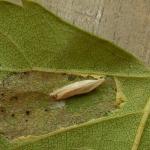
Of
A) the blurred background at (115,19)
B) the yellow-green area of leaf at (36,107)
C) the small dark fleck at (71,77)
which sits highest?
the blurred background at (115,19)

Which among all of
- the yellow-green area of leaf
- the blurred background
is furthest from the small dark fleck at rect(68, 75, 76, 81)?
the blurred background

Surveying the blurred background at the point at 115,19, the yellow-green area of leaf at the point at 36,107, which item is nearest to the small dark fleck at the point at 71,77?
the yellow-green area of leaf at the point at 36,107

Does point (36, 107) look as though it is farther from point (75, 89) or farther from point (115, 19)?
point (115, 19)

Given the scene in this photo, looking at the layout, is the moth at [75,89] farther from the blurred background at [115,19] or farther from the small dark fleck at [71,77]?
the blurred background at [115,19]

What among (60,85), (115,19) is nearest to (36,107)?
(60,85)

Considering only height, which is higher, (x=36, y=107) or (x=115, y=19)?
(x=115, y=19)

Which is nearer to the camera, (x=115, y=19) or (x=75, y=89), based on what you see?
(x=75, y=89)

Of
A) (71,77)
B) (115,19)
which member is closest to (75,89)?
(71,77)

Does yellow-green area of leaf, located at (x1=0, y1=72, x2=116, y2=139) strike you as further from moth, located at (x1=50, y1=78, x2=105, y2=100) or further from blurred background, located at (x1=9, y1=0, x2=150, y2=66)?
blurred background, located at (x1=9, y1=0, x2=150, y2=66)
